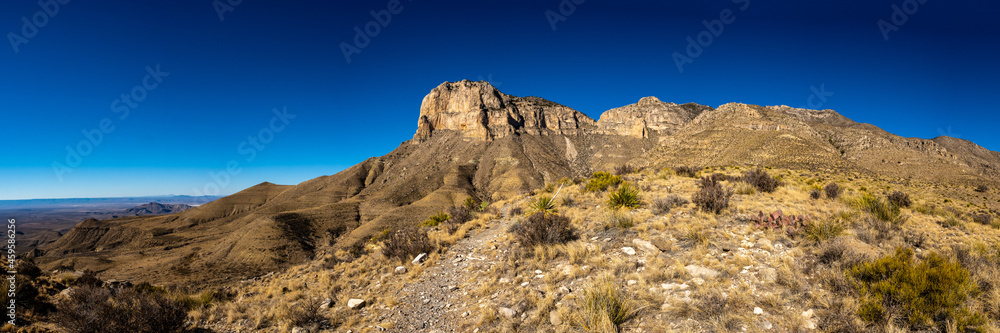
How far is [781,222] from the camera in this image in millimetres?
6781

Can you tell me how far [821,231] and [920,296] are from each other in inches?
96.8

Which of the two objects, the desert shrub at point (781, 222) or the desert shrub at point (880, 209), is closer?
the desert shrub at point (781, 222)

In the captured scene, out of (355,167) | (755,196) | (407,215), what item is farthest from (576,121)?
(755,196)

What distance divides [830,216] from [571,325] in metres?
7.54

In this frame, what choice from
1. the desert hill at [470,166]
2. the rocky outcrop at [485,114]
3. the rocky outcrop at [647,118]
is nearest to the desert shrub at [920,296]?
the desert hill at [470,166]

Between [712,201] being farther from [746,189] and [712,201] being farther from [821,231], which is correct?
[746,189]

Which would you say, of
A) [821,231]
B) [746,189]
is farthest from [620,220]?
[746,189]

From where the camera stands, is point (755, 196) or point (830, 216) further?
point (755, 196)

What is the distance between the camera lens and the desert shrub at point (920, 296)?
3572 millimetres

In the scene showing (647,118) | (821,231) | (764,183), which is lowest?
(821,231)

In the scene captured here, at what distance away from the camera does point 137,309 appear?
5.52 meters

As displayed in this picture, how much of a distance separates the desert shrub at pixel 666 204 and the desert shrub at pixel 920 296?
184 inches

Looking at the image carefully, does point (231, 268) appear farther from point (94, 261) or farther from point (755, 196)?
point (755, 196)

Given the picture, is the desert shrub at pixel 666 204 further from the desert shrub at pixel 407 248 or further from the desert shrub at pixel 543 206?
the desert shrub at pixel 407 248
